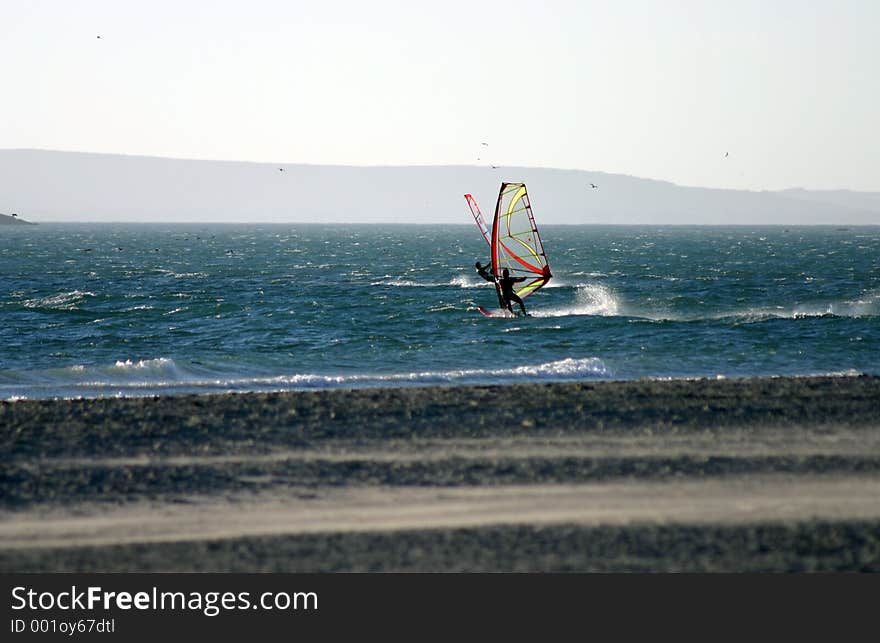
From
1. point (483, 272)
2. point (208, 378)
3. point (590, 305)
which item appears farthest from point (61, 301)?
point (590, 305)

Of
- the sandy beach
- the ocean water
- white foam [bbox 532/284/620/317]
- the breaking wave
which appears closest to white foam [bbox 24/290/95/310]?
the ocean water

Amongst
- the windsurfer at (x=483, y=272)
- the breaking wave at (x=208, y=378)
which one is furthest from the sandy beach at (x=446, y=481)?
the windsurfer at (x=483, y=272)

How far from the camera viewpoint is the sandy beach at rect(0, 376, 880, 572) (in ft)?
32.7

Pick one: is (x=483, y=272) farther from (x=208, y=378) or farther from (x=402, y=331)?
(x=208, y=378)

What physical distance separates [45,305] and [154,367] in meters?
22.3

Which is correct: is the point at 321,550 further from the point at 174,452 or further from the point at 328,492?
the point at 174,452

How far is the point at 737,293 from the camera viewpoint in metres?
53.9

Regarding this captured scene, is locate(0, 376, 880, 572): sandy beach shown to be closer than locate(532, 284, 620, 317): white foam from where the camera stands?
Yes

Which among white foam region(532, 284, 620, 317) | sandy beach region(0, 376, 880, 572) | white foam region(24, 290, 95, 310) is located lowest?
white foam region(532, 284, 620, 317)

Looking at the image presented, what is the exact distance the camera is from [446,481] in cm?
1248

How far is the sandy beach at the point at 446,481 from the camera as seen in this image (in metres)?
9.98

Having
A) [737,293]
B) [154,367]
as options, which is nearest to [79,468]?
[154,367]

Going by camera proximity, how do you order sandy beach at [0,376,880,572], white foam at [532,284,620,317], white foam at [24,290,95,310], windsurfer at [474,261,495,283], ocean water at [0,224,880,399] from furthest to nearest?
white foam at [24,290,95,310], white foam at [532,284,620,317], windsurfer at [474,261,495,283], ocean water at [0,224,880,399], sandy beach at [0,376,880,572]

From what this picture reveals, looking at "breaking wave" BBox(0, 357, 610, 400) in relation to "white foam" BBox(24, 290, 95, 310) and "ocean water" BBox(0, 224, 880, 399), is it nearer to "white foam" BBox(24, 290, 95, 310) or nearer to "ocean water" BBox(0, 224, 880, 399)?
"ocean water" BBox(0, 224, 880, 399)
